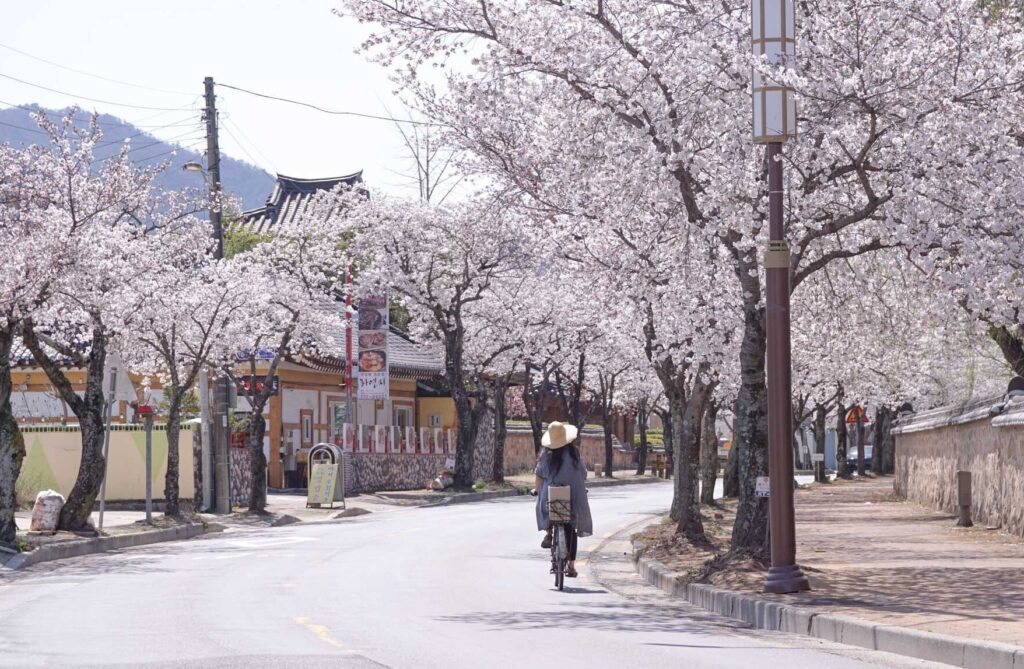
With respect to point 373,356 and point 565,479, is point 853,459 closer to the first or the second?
point 373,356

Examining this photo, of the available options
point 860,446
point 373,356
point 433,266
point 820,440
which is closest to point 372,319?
point 373,356

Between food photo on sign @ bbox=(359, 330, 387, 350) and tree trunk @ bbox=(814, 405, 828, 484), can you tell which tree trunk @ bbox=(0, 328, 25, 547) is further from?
tree trunk @ bbox=(814, 405, 828, 484)

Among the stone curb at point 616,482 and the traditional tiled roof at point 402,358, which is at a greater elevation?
the traditional tiled roof at point 402,358

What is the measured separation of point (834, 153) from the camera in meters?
16.9

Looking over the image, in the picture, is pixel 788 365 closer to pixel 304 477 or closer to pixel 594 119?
pixel 594 119

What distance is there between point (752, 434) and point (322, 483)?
20610 millimetres

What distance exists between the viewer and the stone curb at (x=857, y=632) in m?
9.60

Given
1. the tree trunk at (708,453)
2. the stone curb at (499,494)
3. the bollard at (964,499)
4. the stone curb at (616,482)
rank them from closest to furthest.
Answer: the bollard at (964,499), the tree trunk at (708,453), the stone curb at (499,494), the stone curb at (616,482)

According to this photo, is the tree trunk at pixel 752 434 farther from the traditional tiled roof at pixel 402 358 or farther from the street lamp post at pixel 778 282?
the traditional tiled roof at pixel 402 358

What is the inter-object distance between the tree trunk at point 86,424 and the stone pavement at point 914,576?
11.5m

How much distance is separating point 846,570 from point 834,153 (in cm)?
487

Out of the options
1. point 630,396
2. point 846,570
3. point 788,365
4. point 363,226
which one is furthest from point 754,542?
point 630,396

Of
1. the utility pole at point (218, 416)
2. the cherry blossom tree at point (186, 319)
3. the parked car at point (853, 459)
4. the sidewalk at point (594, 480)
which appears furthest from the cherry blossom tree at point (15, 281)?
the parked car at point (853, 459)

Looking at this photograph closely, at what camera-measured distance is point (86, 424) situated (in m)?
24.3
